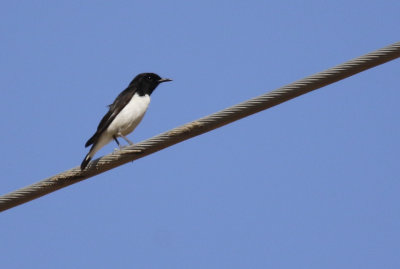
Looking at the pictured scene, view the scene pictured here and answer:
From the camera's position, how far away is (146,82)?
984 cm

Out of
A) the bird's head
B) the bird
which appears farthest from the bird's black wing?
the bird's head

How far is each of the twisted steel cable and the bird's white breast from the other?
2811mm

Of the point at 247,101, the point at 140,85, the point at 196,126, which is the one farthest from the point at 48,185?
the point at 140,85

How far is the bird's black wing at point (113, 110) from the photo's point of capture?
8811 millimetres

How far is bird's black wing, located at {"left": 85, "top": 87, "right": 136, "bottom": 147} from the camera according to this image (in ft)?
28.9

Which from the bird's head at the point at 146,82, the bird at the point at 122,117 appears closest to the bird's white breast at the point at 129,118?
the bird at the point at 122,117

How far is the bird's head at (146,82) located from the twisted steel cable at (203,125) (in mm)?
3546

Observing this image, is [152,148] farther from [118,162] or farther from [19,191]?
[19,191]

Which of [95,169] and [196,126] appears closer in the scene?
[196,126]

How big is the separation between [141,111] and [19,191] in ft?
12.5

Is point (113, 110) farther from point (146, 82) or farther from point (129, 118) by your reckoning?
point (146, 82)

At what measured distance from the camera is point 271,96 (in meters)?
5.20

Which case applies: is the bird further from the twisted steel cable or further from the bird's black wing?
the twisted steel cable

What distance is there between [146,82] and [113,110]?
90cm
